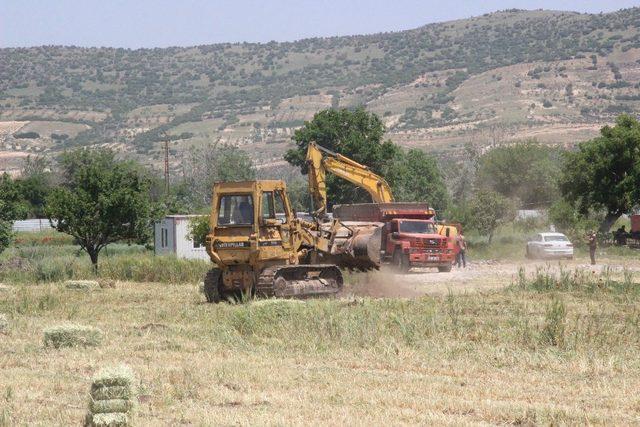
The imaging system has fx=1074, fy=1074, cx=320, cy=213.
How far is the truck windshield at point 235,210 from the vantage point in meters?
25.1

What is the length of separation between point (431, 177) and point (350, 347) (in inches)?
3205

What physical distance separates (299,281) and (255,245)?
4.99ft

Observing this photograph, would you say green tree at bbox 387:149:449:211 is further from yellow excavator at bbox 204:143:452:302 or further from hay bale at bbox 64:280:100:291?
yellow excavator at bbox 204:143:452:302

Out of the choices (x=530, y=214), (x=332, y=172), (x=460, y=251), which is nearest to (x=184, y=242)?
(x=460, y=251)

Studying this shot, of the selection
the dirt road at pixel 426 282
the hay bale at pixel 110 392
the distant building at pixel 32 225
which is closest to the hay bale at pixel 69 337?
the hay bale at pixel 110 392

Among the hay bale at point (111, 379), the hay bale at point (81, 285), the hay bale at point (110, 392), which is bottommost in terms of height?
the hay bale at point (81, 285)

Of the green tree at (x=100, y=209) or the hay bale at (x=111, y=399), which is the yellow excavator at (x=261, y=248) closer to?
the hay bale at (x=111, y=399)

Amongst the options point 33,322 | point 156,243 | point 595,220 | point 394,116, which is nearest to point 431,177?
point 595,220

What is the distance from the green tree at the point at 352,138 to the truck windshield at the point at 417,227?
28.7 metres

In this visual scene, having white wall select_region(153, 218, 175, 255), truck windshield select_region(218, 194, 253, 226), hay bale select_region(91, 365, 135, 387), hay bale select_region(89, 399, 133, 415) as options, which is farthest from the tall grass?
hay bale select_region(89, 399, 133, 415)

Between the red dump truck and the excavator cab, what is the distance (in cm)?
1303

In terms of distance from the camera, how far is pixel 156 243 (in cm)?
5872

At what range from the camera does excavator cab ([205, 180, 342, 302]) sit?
981 inches

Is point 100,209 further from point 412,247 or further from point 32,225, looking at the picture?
point 32,225
